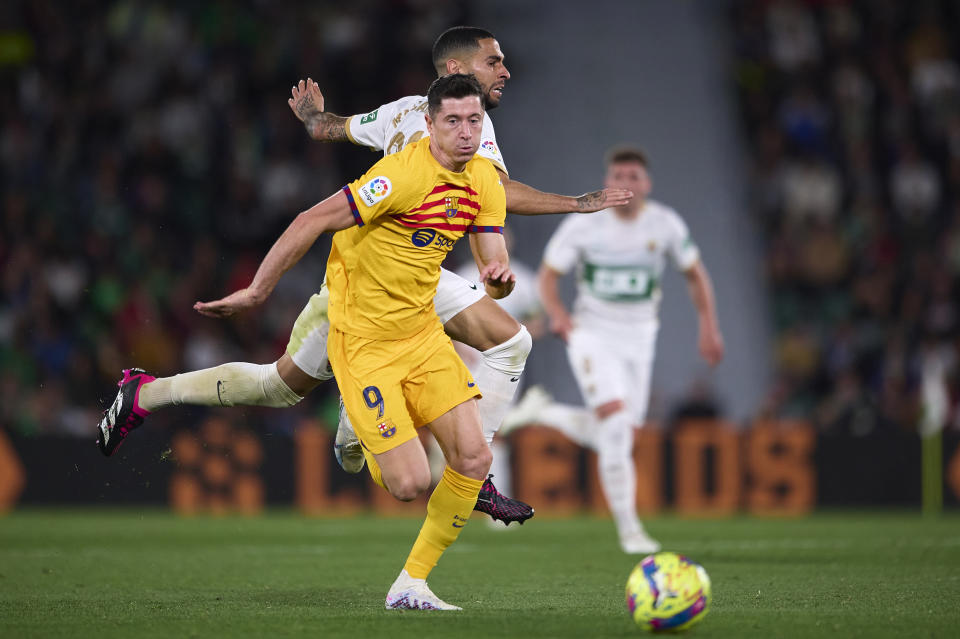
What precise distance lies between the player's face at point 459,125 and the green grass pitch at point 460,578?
2.01 metres

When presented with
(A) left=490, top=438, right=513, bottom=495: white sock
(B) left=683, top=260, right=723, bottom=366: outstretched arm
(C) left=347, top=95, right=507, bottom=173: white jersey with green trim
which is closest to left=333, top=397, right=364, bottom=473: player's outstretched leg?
(C) left=347, top=95, right=507, bottom=173: white jersey with green trim

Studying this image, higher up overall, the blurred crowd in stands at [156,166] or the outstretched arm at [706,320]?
the blurred crowd in stands at [156,166]

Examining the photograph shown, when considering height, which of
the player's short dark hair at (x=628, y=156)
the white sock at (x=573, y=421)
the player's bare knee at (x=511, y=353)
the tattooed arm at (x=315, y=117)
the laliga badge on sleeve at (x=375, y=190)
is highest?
the player's short dark hair at (x=628, y=156)

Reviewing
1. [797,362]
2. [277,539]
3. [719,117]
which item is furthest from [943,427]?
[277,539]

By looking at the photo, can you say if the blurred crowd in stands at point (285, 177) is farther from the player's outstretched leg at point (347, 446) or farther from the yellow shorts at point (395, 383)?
the yellow shorts at point (395, 383)

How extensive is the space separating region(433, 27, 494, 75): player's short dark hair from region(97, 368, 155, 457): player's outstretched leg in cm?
231

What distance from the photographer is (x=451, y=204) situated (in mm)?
6180

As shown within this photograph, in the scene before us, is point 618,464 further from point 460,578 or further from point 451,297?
point 451,297

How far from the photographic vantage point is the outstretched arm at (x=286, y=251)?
5742mm

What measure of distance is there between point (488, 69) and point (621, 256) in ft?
11.1

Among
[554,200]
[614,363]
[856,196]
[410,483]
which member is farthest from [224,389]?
[856,196]

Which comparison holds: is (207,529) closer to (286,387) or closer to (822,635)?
(286,387)

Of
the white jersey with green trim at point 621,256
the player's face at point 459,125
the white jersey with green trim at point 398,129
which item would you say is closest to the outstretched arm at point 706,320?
the white jersey with green trim at point 621,256

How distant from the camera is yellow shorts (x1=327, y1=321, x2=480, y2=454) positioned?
20.0ft
